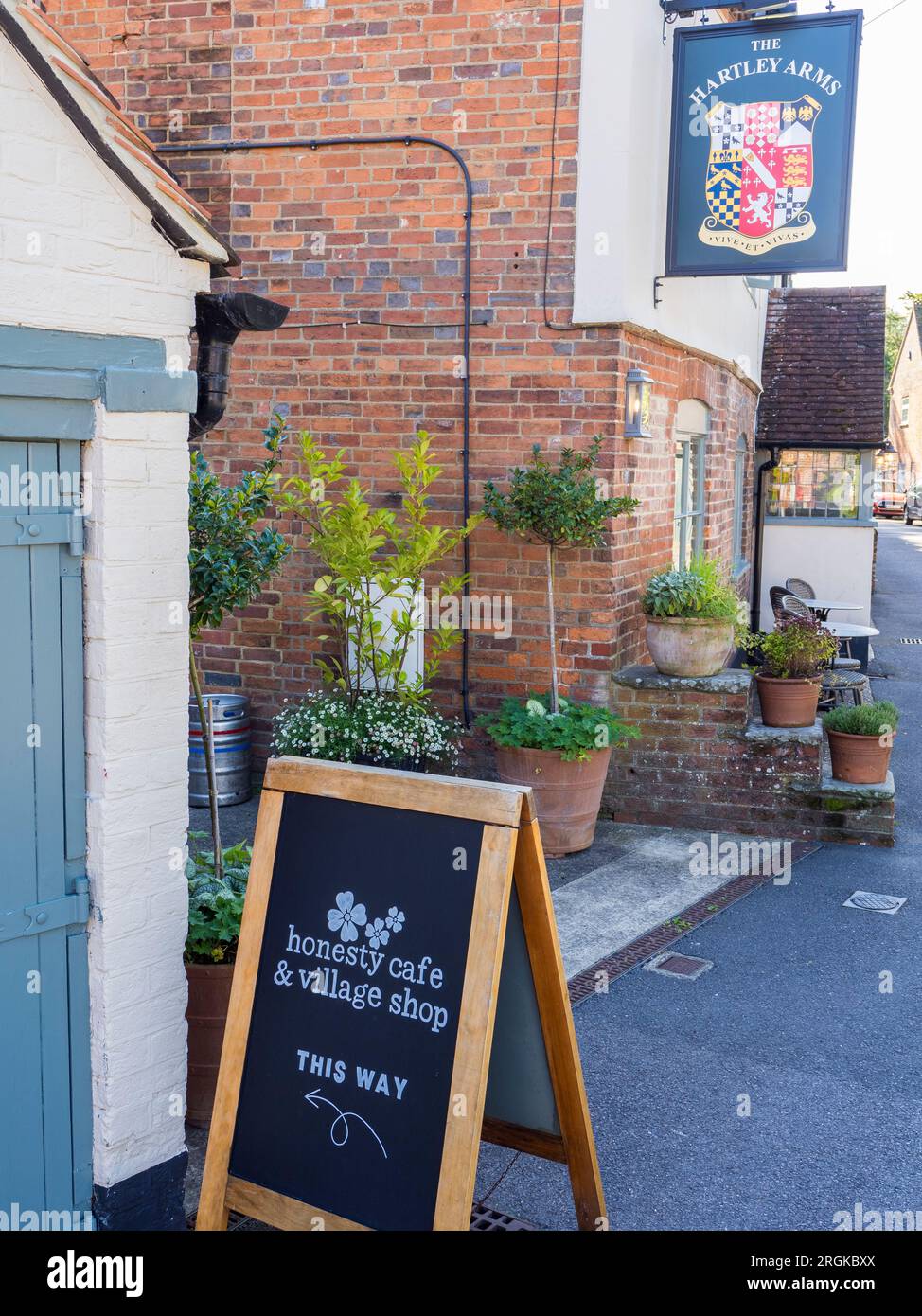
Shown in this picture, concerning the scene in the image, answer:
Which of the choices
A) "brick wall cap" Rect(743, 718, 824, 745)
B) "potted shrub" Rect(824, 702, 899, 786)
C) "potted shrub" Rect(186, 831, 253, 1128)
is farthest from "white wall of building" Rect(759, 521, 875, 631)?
"potted shrub" Rect(186, 831, 253, 1128)

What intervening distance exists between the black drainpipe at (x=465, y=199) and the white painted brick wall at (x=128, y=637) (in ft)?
13.5

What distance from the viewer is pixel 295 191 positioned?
312 inches

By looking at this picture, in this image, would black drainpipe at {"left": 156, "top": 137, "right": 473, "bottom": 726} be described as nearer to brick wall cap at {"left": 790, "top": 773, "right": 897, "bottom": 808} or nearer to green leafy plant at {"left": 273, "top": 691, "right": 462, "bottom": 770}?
green leafy plant at {"left": 273, "top": 691, "right": 462, "bottom": 770}

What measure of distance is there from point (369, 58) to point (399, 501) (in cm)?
266

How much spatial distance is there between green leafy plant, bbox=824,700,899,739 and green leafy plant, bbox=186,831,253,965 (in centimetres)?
452

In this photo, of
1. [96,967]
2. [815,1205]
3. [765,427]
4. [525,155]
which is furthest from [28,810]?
[765,427]

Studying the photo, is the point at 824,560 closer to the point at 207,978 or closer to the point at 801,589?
the point at 801,589

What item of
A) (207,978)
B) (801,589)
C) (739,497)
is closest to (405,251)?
(207,978)

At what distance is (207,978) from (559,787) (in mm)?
3376

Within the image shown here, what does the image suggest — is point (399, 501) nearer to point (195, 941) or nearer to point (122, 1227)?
point (195, 941)

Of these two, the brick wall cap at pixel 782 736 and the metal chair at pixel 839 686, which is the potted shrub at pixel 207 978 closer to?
the brick wall cap at pixel 782 736

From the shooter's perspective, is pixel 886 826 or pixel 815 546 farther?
→ pixel 815 546

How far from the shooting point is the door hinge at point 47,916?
10.6ft

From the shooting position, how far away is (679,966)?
580cm
